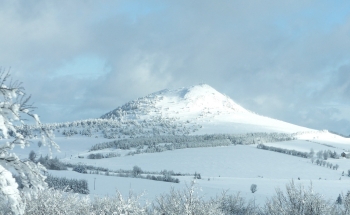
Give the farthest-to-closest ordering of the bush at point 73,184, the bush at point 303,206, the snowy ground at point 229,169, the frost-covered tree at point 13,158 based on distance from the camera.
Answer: the snowy ground at point 229,169 → the bush at point 73,184 → the bush at point 303,206 → the frost-covered tree at point 13,158

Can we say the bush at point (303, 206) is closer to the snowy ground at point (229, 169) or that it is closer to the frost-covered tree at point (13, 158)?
the frost-covered tree at point (13, 158)

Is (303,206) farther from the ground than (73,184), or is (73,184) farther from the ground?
(303,206)

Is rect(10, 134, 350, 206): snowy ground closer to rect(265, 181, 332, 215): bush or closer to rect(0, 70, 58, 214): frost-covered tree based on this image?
rect(265, 181, 332, 215): bush

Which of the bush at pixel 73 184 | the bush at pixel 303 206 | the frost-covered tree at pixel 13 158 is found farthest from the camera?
the bush at pixel 73 184

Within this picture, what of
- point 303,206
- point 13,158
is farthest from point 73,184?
point 13,158

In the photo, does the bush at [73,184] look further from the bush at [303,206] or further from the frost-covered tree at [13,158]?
the frost-covered tree at [13,158]

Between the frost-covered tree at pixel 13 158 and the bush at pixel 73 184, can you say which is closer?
the frost-covered tree at pixel 13 158

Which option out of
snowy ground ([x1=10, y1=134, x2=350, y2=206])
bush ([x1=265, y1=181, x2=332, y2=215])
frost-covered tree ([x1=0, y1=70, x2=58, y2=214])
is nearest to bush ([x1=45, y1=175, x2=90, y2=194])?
snowy ground ([x1=10, y1=134, x2=350, y2=206])

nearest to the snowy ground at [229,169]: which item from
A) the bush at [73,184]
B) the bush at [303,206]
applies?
the bush at [73,184]

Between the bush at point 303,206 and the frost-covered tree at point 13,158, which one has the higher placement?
the frost-covered tree at point 13,158

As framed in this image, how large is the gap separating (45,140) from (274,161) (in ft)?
347

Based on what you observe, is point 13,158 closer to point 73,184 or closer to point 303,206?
point 303,206

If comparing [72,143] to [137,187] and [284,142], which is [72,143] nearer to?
[284,142]

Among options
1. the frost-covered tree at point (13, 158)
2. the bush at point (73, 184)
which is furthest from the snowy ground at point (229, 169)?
the frost-covered tree at point (13, 158)
